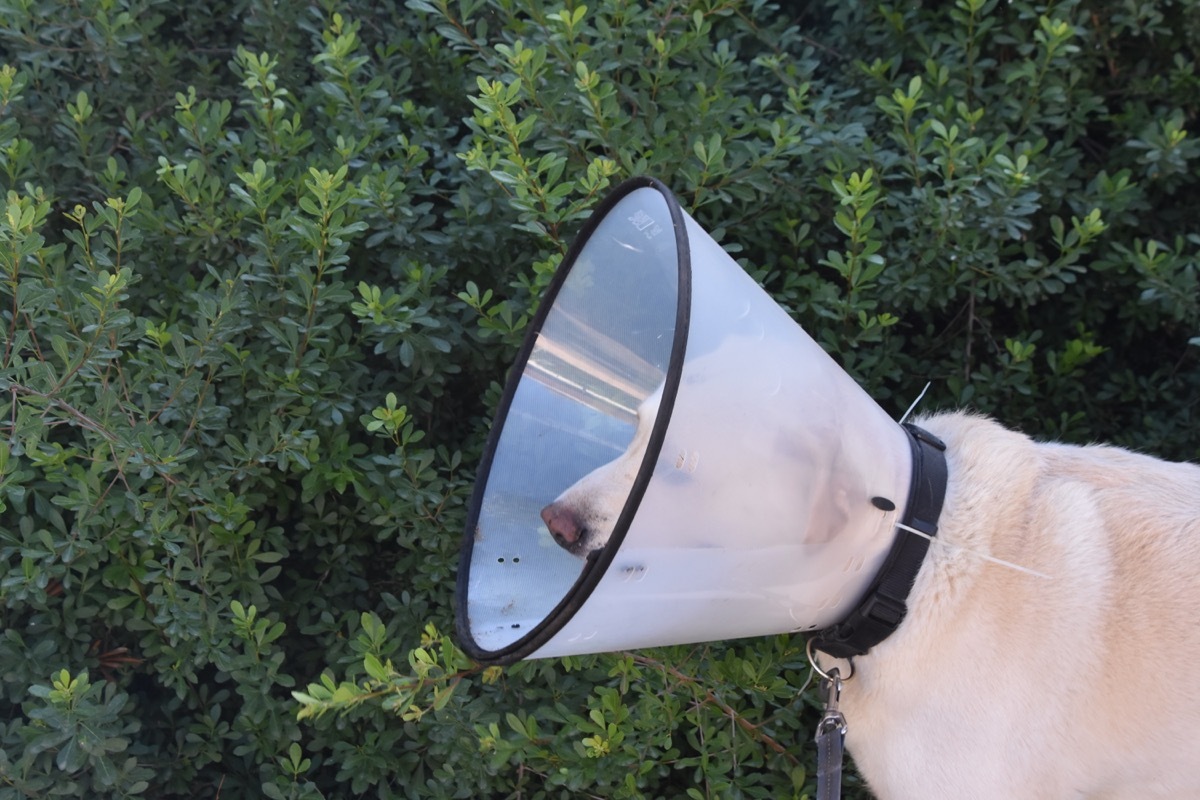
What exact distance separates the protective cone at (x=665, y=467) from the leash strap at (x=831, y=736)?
0.41 ft

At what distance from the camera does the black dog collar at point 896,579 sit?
5.73 ft

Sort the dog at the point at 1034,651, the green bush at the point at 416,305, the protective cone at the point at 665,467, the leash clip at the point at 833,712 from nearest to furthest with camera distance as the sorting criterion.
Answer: the protective cone at the point at 665,467, the dog at the point at 1034,651, the leash clip at the point at 833,712, the green bush at the point at 416,305

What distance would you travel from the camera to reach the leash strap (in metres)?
1.85

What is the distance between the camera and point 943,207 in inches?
105

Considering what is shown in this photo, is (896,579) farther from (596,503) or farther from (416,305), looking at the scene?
(416,305)

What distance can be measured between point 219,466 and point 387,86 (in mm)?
1198

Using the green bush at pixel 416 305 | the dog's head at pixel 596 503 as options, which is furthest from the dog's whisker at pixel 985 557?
the green bush at pixel 416 305

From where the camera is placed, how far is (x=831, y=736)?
1.86 metres

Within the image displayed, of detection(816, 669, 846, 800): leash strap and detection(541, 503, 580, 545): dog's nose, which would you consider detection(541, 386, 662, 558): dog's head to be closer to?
detection(541, 503, 580, 545): dog's nose

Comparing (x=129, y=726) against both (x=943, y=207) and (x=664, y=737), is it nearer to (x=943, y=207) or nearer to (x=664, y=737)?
(x=664, y=737)

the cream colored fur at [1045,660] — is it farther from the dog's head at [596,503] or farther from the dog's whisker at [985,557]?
the dog's head at [596,503]

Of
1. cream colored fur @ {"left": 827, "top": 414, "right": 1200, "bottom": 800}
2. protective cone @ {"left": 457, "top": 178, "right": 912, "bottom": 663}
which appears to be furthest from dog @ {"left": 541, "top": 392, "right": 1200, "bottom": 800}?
protective cone @ {"left": 457, "top": 178, "right": 912, "bottom": 663}

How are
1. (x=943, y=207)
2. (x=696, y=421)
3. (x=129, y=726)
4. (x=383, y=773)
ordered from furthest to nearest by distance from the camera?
(x=943, y=207)
(x=383, y=773)
(x=129, y=726)
(x=696, y=421)

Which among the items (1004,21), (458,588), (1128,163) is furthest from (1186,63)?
(458,588)
